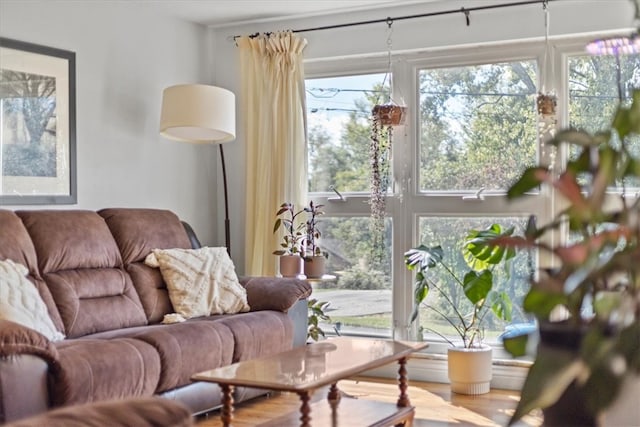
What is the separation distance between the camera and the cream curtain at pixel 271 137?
5.31m

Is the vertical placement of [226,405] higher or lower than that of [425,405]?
higher

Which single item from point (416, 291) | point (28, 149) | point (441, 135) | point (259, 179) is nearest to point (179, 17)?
point (259, 179)

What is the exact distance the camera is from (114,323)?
4074 mm

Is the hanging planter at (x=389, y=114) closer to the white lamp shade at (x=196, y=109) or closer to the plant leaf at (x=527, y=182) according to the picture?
the white lamp shade at (x=196, y=109)

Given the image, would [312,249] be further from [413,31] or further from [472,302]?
[413,31]

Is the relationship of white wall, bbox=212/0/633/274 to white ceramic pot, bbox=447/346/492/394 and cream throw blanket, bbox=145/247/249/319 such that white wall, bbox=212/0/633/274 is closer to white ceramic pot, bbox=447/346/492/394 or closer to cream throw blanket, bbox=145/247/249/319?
cream throw blanket, bbox=145/247/249/319

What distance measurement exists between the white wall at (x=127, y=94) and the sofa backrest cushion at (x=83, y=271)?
0.36 m

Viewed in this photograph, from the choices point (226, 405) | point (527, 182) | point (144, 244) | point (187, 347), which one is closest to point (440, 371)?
point (187, 347)

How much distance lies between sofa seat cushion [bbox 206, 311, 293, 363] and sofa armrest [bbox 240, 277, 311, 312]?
7cm

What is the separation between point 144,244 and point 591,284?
3.92 meters

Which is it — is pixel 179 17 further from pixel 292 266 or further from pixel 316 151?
pixel 292 266

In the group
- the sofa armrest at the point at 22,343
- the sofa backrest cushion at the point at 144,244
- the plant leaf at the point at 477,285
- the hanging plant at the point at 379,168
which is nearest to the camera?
the sofa armrest at the point at 22,343

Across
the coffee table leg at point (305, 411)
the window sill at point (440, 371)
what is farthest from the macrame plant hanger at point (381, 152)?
the coffee table leg at point (305, 411)

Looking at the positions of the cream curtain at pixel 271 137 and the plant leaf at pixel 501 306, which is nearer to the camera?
the plant leaf at pixel 501 306
